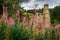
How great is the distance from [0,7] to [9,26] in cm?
539

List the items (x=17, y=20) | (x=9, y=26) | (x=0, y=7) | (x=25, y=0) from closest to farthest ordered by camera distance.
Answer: (x=9, y=26) < (x=17, y=20) < (x=0, y=7) < (x=25, y=0)

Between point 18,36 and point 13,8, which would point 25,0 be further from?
point 18,36

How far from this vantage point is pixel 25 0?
2958 centimetres

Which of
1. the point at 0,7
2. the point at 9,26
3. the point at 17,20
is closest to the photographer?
the point at 9,26

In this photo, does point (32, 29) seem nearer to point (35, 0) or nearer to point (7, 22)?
point (7, 22)

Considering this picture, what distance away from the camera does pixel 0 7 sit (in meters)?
9.55

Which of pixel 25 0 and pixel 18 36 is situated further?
pixel 25 0

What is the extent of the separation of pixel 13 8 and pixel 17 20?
517 centimetres

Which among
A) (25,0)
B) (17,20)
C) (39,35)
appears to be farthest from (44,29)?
(25,0)

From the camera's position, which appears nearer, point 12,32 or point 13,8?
point 12,32

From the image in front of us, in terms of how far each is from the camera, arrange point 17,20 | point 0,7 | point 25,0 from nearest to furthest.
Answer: point 17,20
point 0,7
point 25,0

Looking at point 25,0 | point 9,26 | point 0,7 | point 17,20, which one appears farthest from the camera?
point 25,0

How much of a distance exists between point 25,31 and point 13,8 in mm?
5401

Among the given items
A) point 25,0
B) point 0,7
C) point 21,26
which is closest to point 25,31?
point 21,26
